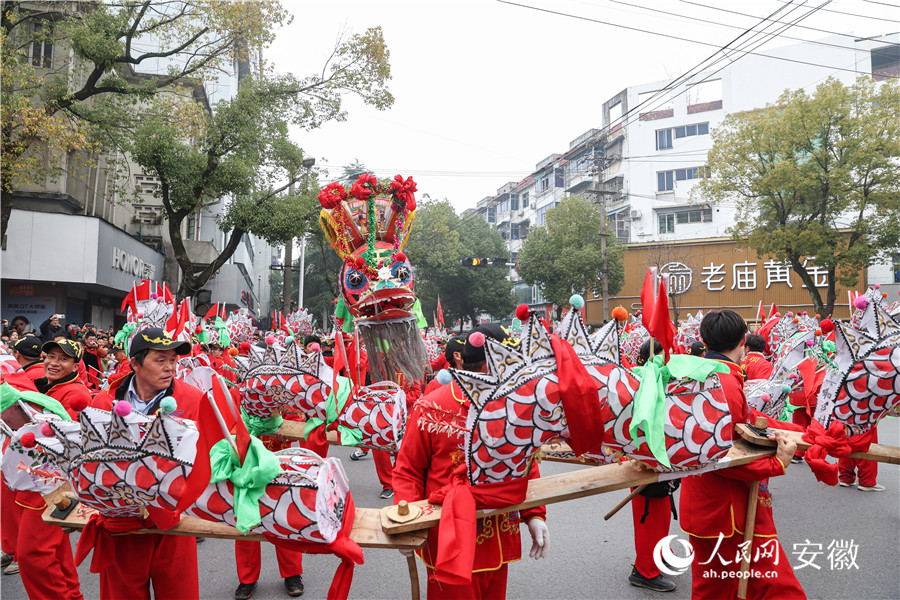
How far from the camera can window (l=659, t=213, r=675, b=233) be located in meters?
30.6

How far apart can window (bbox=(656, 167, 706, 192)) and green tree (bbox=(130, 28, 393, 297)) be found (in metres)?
22.1

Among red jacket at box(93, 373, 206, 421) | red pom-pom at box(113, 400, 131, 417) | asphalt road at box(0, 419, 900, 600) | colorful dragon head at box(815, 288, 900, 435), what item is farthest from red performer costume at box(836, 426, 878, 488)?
red pom-pom at box(113, 400, 131, 417)

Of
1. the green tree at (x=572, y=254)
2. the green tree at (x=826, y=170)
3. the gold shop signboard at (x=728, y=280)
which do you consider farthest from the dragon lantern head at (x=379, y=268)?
the green tree at (x=572, y=254)

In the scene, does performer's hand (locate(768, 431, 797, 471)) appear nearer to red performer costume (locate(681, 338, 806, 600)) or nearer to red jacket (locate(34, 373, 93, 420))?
red performer costume (locate(681, 338, 806, 600))

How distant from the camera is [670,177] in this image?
3098 centimetres

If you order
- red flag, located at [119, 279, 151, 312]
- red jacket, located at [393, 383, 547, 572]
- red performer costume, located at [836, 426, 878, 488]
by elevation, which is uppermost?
red flag, located at [119, 279, 151, 312]

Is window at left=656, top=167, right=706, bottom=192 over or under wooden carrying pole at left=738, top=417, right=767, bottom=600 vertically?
over

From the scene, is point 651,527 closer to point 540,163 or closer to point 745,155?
point 745,155

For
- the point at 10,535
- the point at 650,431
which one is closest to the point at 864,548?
the point at 650,431

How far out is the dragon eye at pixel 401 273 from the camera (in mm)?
4832

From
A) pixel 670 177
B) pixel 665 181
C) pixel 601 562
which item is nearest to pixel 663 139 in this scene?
pixel 670 177

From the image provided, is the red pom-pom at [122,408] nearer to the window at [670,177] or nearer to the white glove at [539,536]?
the white glove at [539,536]

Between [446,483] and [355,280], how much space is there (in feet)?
8.51

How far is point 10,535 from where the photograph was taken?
13.5 ft
